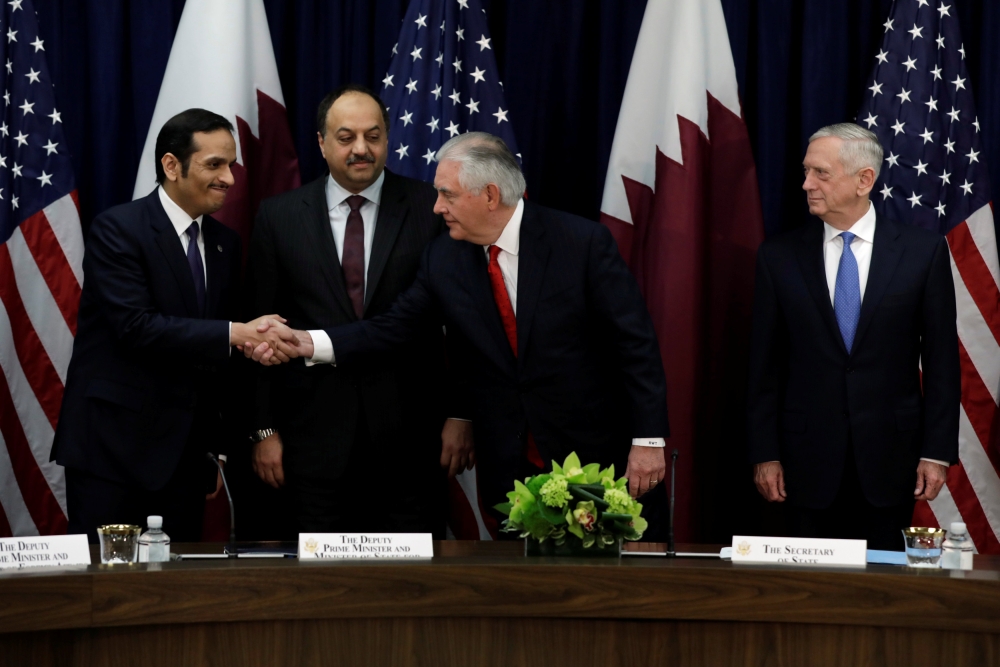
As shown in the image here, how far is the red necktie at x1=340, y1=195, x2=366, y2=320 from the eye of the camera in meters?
3.74

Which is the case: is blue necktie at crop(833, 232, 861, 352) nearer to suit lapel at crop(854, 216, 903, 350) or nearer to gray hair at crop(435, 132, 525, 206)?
suit lapel at crop(854, 216, 903, 350)

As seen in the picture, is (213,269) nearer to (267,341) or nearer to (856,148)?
(267,341)

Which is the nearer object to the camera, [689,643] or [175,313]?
[689,643]

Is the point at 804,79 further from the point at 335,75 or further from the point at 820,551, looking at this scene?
the point at 820,551

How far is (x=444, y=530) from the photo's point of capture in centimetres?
420

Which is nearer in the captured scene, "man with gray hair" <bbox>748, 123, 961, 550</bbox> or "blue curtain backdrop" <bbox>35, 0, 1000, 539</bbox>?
"man with gray hair" <bbox>748, 123, 961, 550</bbox>

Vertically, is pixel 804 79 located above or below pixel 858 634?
above

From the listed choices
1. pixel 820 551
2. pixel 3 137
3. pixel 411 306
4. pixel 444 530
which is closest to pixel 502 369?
pixel 411 306

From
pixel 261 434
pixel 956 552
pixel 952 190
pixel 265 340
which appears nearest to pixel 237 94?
pixel 265 340

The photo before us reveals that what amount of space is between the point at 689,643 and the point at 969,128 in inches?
99.0

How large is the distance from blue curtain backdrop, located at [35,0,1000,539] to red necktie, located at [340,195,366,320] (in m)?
0.98

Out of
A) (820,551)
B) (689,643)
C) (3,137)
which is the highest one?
(3,137)

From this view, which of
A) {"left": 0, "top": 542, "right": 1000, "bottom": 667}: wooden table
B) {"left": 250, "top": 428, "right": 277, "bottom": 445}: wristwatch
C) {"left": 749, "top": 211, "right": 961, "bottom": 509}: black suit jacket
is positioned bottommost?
{"left": 0, "top": 542, "right": 1000, "bottom": 667}: wooden table

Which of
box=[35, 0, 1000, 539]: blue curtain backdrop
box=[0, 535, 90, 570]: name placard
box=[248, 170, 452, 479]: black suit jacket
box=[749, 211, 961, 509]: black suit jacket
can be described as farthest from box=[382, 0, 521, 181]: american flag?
box=[0, 535, 90, 570]: name placard
